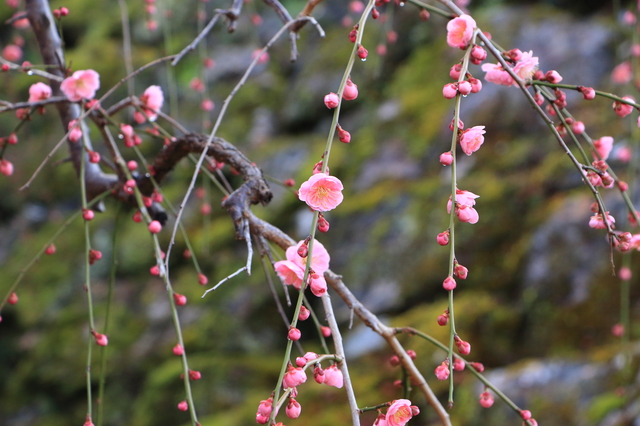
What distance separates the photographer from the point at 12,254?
354 centimetres

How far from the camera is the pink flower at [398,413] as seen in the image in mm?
574

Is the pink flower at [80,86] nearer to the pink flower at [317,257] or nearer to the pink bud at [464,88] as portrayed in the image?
the pink flower at [317,257]

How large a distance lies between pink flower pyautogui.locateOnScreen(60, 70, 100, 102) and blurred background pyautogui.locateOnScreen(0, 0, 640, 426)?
228mm

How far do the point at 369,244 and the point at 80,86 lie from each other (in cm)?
144

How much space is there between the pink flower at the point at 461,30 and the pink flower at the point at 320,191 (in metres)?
0.24

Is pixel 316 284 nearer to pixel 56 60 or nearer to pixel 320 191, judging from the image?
pixel 320 191

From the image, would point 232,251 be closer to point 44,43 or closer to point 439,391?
point 439,391

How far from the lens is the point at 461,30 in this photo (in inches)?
26.9

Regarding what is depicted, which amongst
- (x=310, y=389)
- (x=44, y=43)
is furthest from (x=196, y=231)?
(x=44, y=43)

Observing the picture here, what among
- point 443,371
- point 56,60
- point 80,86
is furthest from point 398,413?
point 56,60

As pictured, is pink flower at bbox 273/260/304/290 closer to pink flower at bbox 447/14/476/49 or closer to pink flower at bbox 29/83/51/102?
pink flower at bbox 447/14/476/49

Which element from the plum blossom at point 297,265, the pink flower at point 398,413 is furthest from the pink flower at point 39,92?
the pink flower at point 398,413

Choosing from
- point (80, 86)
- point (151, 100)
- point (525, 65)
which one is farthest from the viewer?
point (151, 100)

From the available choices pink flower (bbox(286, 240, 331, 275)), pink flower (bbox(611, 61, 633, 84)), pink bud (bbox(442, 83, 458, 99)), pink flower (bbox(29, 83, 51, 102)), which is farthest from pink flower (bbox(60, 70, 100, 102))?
pink flower (bbox(611, 61, 633, 84))
